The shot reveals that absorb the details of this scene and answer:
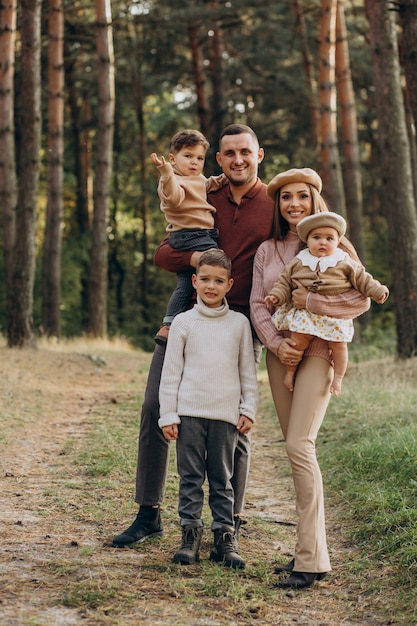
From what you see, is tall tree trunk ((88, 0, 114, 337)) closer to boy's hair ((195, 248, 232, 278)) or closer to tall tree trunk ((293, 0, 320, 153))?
tall tree trunk ((293, 0, 320, 153))

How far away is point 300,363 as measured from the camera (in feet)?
15.8

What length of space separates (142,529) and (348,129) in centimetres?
1709

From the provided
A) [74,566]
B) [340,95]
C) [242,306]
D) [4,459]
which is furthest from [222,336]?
[340,95]

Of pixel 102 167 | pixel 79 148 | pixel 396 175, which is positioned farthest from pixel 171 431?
pixel 79 148

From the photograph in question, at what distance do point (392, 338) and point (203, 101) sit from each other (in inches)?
352

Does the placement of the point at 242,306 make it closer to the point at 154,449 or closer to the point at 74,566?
the point at 154,449

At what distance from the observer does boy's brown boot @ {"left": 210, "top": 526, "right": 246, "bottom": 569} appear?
16.1ft

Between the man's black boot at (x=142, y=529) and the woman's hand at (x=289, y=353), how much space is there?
4.56ft

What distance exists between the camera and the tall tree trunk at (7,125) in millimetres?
16297

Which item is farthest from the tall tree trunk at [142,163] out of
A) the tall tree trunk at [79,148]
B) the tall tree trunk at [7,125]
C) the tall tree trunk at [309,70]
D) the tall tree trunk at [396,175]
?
the tall tree trunk at [396,175]

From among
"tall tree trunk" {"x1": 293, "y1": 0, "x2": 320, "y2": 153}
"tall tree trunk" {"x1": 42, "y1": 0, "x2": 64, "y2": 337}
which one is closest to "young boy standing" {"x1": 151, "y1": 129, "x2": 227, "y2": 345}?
"tall tree trunk" {"x1": 42, "y1": 0, "x2": 64, "y2": 337}

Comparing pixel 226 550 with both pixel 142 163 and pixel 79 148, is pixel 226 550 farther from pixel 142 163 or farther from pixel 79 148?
pixel 142 163

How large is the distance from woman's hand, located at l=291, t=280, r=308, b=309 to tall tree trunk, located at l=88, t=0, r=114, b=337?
1540 centimetres

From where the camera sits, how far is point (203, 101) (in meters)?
23.6
